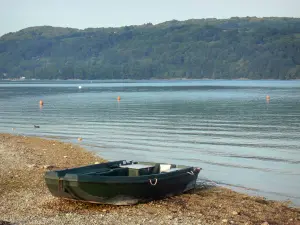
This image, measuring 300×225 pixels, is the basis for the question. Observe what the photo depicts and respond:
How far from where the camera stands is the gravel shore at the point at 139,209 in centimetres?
1500

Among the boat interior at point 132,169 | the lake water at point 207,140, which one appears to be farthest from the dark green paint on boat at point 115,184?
the lake water at point 207,140

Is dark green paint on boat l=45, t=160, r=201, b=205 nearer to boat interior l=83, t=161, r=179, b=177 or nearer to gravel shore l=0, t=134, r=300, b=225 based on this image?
boat interior l=83, t=161, r=179, b=177

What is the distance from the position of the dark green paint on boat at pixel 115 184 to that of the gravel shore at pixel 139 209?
295 mm

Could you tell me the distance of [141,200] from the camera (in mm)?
16984

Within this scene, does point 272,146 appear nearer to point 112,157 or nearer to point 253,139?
point 253,139

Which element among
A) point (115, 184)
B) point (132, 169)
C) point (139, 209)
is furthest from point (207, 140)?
point (115, 184)

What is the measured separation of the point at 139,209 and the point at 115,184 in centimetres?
110

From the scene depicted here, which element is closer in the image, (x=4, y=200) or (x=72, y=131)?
(x=4, y=200)

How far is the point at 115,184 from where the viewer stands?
16188 mm

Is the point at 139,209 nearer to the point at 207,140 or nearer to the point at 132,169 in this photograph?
the point at 132,169

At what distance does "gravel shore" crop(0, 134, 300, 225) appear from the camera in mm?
15000

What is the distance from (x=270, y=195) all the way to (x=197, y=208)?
15.5 feet

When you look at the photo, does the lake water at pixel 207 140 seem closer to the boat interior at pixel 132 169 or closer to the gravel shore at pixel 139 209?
the gravel shore at pixel 139 209

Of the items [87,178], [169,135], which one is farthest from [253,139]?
[87,178]
